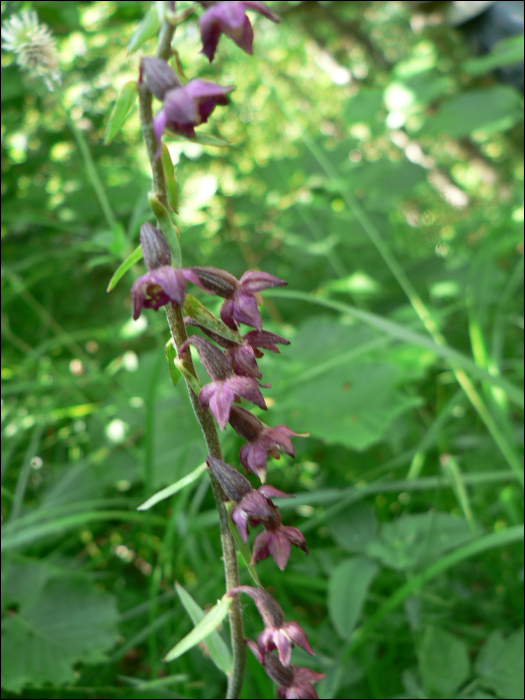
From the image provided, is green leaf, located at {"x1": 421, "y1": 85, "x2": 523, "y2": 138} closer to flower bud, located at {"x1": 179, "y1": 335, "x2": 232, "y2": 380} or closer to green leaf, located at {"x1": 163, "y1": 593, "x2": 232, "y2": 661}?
flower bud, located at {"x1": 179, "y1": 335, "x2": 232, "y2": 380}

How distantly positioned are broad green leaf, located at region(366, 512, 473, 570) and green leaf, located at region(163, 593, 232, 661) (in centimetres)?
62

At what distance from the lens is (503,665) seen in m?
1.10

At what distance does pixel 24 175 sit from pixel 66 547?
1573 millimetres

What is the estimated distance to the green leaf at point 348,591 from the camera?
118 centimetres

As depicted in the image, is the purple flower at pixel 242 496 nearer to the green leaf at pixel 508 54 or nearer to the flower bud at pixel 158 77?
the flower bud at pixel 158 77

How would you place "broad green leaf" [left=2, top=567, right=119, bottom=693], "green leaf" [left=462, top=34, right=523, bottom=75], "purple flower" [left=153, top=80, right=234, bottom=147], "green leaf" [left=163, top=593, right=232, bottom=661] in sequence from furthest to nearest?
1. "green leaf" [left=462, top=34, right=523, bottom=75]
2. "broad green leaf" [left=2, top=567, right=119, bottom=693]
3. "green leaf" [left=163, top=593, right=232, bottom=661]
4. "purple flower" [left=153, top=80, right=234, bottom=147]

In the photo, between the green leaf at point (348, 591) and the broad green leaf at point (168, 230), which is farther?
the green leaf at point (348, 591)

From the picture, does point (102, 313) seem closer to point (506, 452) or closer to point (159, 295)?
point (506, 452)

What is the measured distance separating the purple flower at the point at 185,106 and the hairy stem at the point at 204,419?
0.14 feet

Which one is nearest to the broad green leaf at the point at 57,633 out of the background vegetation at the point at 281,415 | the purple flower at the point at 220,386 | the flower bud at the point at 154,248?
the background vegetation at the point at 281,415

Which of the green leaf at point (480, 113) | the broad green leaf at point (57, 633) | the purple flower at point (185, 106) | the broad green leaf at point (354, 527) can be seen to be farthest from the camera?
the green leaf at point (480, 113)

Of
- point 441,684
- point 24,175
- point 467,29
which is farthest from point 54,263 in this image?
point 467,29

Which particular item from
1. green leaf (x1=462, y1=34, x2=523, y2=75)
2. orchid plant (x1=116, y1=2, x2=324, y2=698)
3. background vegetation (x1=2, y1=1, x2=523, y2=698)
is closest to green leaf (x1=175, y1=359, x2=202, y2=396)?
orchid plant (x1=116, y1=2, x2=324, y2=698)

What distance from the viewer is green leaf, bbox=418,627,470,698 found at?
1078 mm
